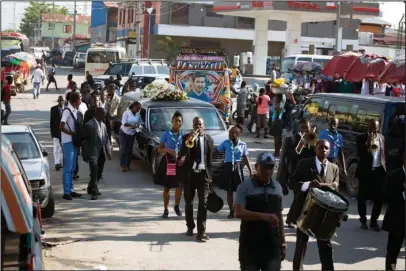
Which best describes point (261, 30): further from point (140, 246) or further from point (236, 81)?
point (140, 246)

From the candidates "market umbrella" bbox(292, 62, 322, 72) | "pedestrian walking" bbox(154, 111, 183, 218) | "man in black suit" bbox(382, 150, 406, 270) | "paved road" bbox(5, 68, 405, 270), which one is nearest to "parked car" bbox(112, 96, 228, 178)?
"paved road" bbox(5, 68, 405, 270)

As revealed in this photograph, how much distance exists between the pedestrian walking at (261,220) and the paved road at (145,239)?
6.83 ft

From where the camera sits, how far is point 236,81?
35.0 m

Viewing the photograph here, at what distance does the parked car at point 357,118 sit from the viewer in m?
12.4

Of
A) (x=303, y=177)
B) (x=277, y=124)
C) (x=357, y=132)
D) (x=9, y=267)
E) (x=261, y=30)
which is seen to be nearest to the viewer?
(x=9, y=267)

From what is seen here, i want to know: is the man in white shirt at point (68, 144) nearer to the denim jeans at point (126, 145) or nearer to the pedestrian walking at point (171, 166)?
the pedestrian walking at point (171, 166)

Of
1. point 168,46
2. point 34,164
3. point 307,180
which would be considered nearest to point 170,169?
point 34,164

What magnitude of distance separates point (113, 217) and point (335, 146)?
3736 mm

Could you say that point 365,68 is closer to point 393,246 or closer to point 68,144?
point 68,144

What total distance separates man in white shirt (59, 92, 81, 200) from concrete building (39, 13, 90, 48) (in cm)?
7640

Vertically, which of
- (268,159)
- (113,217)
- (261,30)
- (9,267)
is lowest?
(113,217)

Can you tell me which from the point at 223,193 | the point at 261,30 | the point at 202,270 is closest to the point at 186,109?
the point at 223,193

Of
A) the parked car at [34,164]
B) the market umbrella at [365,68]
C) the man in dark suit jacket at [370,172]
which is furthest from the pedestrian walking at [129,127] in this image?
the market umbrella at [365,68]

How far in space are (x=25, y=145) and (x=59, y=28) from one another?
8864 cm
